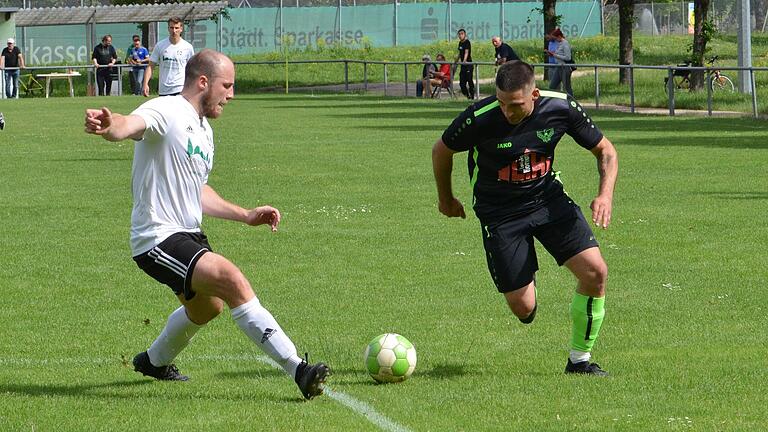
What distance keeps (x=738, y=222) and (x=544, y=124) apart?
692 centimetres

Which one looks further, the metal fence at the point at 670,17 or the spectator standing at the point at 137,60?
the metal fence at the point at 670,17

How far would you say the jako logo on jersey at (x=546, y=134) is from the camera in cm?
757

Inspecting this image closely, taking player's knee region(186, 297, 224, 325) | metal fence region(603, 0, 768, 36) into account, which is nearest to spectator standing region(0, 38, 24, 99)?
metal fence region(603, 0, 768, 36)

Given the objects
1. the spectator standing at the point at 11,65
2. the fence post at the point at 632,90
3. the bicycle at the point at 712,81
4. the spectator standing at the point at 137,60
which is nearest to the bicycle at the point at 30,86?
the spectator standing at the point at 11,65

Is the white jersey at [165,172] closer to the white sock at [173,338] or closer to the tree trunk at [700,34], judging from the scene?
the white sock at [173,338]

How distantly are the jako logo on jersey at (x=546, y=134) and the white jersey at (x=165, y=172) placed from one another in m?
1.86

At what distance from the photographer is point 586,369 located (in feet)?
24.6

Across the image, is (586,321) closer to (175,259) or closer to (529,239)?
(529,239)

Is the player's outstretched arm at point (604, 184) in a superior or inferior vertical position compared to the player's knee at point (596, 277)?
superior

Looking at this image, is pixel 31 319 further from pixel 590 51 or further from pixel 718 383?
pixel 590 51

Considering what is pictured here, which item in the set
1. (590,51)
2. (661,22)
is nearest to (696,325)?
(590,51)

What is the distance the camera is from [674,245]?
12.6 m

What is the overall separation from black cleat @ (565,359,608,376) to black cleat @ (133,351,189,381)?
6.81 feet

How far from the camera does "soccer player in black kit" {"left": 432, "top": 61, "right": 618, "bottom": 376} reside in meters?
7.51
